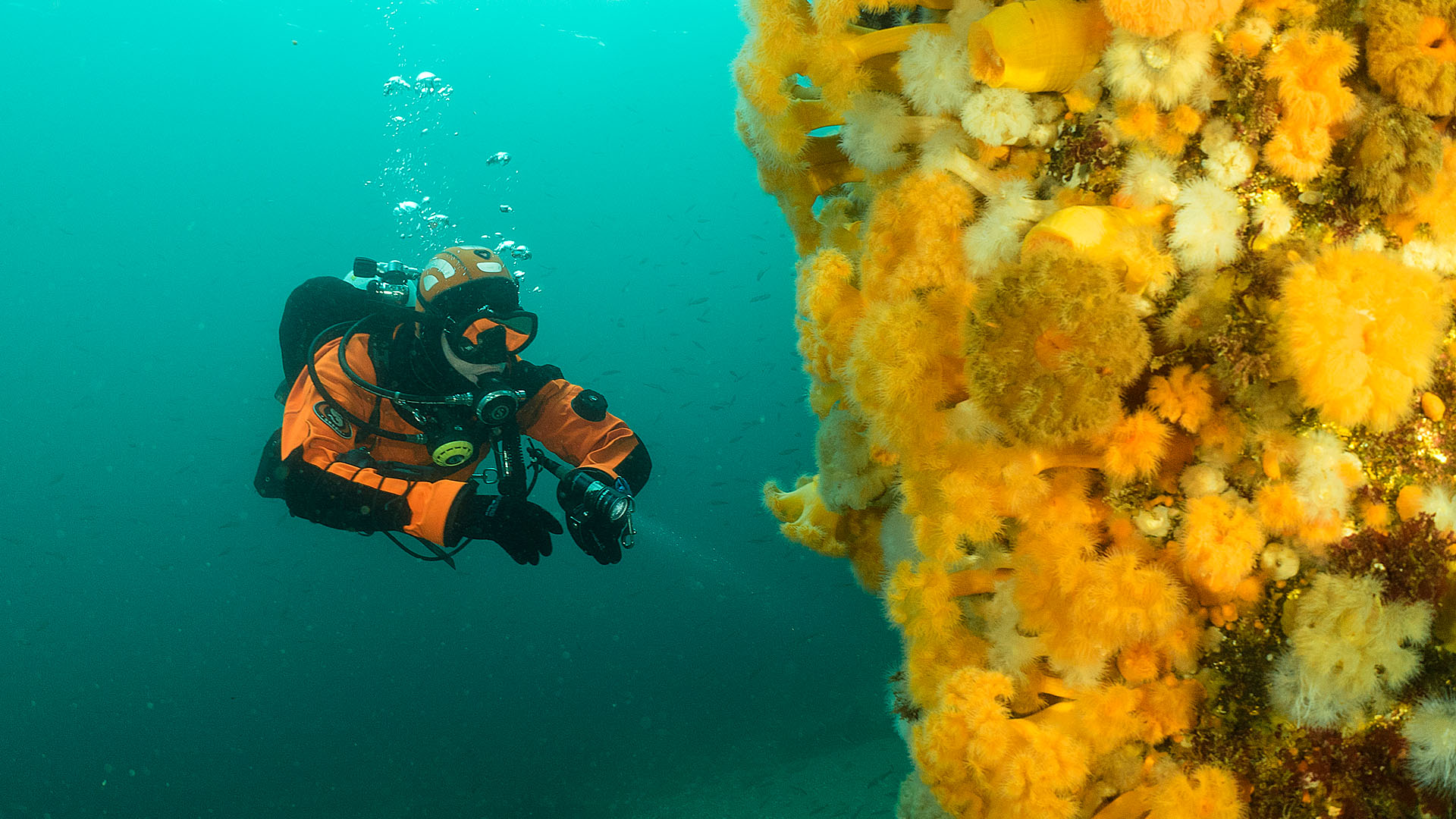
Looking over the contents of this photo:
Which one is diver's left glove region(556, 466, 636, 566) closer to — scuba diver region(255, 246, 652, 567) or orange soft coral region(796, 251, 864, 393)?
scuba diver region(255, 246, 652, 567)

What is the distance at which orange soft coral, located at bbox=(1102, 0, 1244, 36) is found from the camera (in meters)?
1.34

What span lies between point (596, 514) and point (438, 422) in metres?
1.46

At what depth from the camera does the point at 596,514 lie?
4.27 metres

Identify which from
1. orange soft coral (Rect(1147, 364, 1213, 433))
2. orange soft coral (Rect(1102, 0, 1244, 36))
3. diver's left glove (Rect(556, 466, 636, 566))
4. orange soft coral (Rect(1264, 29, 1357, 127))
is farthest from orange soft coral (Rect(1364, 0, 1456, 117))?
diver's left glove (Rect(556, 466, 636, 566))

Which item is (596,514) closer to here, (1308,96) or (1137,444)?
(1137,444)

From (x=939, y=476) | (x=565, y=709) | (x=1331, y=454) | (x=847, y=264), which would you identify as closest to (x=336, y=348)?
(x=847, y=264)

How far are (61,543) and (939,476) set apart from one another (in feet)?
183

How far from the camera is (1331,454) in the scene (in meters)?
1.34

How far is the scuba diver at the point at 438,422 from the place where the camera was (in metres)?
4.16

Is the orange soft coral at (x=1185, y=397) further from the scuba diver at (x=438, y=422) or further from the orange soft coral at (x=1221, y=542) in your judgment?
the scuba diver at (x=438, y=422)

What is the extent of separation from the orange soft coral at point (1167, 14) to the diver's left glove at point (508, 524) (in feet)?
11.6

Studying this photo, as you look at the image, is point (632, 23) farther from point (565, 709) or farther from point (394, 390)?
point (394, 390)

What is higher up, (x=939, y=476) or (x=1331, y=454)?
(x=1331, y=454)

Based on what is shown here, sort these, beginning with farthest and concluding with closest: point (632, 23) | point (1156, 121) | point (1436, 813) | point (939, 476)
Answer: point (632, 23) < point (939, 476) < point (1156, 121) < point (1436, 813)
